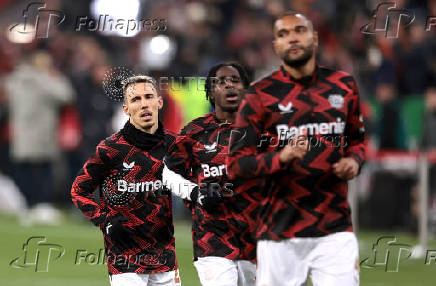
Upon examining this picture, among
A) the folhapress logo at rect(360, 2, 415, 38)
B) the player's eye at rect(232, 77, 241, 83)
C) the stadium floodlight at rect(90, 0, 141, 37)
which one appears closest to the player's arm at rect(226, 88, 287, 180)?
the player's eye at rect(232, 77, 241, 83)

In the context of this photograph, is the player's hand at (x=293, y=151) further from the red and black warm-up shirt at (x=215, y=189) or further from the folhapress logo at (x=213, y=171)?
the folhapress logo at (x=213, y=171)

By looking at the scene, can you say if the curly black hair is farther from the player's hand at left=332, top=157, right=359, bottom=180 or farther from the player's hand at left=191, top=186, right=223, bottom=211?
the player's hand at left=332, top=157, right=359, bottom=180

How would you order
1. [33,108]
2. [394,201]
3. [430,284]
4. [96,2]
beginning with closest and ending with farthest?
[430,284], [394,201], [33,108], [96,2]

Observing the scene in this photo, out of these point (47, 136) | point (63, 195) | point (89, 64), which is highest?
point (89, 64)

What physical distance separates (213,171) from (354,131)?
1442mm

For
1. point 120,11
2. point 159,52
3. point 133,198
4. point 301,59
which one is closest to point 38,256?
point 159,52

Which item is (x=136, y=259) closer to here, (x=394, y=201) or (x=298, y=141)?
(x=298, y=141)

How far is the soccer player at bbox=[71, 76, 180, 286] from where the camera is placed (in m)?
7.23

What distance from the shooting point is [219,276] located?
7.04m

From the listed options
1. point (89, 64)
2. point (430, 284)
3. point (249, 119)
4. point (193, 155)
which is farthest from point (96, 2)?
point (249, 119)

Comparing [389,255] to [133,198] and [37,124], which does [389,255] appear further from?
[37,124]

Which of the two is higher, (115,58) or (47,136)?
(115,58)

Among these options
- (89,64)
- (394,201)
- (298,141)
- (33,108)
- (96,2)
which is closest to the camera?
(298,141)

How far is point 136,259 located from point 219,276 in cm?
65
